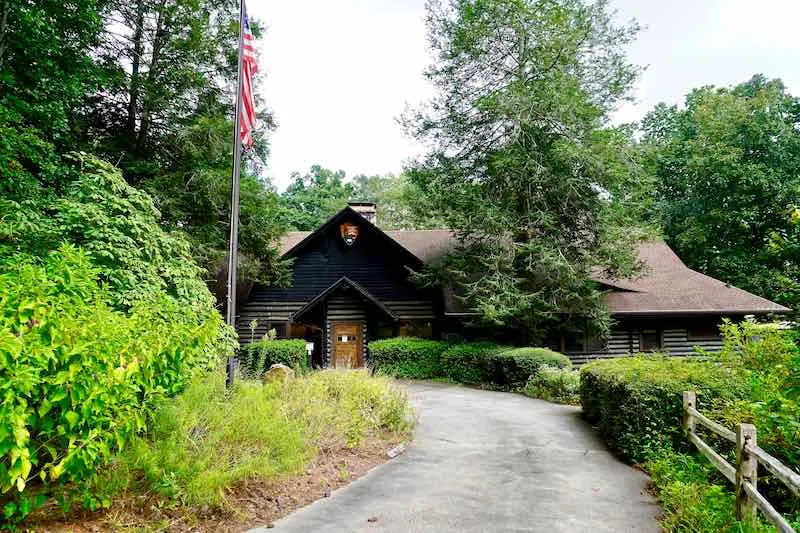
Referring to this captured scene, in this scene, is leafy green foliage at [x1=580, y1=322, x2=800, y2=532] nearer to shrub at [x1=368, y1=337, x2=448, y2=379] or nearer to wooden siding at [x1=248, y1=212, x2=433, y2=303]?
shrub at [x1=368, y1=337, x2=448, y2=379]

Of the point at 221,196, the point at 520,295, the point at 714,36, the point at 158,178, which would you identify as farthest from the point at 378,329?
the point at 714,36

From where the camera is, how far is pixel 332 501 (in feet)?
20.6

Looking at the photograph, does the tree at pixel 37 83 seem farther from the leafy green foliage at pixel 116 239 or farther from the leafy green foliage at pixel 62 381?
the leafy green foliage at pixel 62 381

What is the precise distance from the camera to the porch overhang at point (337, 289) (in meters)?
21.6

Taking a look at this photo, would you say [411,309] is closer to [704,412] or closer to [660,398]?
[660,398]

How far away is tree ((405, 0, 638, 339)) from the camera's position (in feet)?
62.4

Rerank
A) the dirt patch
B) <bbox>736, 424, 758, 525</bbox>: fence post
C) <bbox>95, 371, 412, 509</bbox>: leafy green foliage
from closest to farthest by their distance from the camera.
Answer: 1. the dirt patch
2. <bbox>736, 424, 758, 525</bbox>: fence post
3. <bbox>95, 371, 412, 509</bbox>: leafy green foliage

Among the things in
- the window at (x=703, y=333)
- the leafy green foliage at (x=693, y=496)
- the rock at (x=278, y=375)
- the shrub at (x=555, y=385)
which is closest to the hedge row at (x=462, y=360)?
the shrub at (x=555, y=385)

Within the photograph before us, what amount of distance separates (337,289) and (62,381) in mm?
18304

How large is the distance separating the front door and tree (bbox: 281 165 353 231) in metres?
27.4

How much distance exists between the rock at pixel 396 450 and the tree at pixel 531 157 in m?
9.52

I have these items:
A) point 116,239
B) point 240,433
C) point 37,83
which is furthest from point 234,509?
point 37,83

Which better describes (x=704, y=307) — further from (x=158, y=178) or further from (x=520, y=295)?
(x=158, y=178)

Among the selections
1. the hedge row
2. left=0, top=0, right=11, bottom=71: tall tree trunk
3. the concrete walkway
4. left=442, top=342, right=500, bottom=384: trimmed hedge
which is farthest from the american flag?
left=442, top=342, right=500, bottom=384: trimmed hedge
